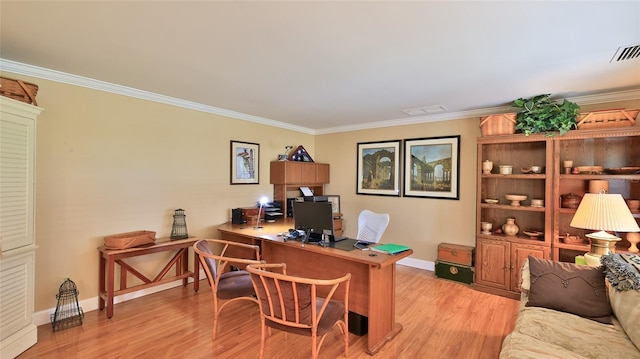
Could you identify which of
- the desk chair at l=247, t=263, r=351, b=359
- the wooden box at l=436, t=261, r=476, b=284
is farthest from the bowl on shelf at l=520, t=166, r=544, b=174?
the desk chair at l=247, t=263, r=351, b=359

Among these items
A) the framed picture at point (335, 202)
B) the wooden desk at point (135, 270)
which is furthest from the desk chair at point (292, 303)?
the framed picture at point (335, 202)

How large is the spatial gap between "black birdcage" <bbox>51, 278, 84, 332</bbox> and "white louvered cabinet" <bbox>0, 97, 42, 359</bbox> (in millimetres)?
274

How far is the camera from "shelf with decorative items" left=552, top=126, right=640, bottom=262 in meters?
3.15

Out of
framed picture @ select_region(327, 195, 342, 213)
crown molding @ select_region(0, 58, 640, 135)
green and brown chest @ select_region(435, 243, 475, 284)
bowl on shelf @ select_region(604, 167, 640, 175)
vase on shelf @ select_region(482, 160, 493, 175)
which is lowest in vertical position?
green and brown chest @ select_region(435, 243, 475, 284)

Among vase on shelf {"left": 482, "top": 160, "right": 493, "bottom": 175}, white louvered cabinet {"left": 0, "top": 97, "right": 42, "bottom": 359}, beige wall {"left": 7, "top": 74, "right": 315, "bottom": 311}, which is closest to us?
white louvered cabinet {"left": 0, "top": 97, "right": 42, "bottom": 359}

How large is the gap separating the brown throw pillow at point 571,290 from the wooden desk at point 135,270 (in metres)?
3.47

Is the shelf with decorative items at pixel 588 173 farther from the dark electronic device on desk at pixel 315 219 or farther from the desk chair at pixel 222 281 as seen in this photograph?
the desk chair at pixel 222 281

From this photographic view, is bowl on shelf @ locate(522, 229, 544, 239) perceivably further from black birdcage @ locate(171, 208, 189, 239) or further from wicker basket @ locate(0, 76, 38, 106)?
wicker basket @ locate(0, 76, 38, 106)

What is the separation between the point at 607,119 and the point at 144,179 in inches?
205

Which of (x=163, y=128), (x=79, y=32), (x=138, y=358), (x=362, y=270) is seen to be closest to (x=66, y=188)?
(x=163, y=128)

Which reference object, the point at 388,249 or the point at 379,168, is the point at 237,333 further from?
the point at 379,168

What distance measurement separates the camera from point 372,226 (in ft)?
12.2

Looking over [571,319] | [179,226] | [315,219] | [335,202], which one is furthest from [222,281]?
[335,202]

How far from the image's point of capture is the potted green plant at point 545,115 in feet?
10.6
